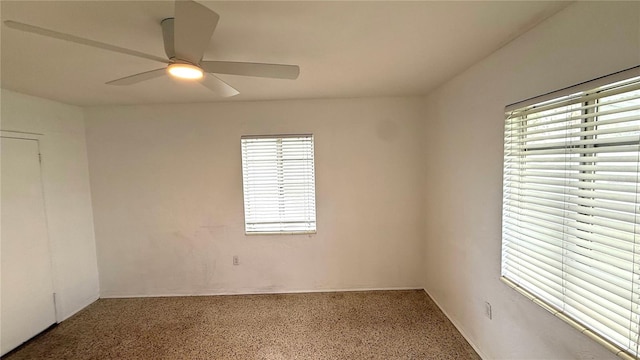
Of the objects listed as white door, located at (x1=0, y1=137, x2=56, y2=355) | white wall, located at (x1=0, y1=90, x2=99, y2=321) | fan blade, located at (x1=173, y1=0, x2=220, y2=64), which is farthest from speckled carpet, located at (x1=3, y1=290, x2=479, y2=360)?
fan blade, located at (x1=173, y1=0, x2=220, y2=64)

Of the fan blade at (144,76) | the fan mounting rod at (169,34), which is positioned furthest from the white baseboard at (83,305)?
the fan mounting rod at (169,34)

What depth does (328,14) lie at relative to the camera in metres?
1.25

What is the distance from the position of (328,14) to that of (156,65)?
1459mm

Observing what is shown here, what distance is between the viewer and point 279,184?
2.98 m

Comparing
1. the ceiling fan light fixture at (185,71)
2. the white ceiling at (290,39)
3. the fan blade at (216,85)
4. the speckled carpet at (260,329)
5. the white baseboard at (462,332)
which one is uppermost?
the white ceiling at (290,39)

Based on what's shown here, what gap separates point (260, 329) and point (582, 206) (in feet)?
8.63

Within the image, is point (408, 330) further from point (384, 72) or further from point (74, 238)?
point (74, 238)

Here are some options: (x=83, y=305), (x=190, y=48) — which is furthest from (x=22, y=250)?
(x=190, y=48)

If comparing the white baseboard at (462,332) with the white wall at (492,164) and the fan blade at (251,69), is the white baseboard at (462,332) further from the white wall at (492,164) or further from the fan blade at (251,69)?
the fan blade at (251,69)

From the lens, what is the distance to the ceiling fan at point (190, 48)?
97 centimetres

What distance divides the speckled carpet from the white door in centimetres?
19

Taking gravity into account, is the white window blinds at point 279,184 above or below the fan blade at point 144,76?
below

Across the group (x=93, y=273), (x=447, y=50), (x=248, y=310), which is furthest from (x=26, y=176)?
(x=447, y=50)

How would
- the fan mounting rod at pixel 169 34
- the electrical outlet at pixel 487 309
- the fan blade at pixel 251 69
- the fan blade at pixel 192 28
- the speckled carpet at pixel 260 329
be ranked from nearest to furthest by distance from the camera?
the fan blade at pixel 192 28 → the fan mounting rod at pixel 169 34 → the fan blade at pixel 251 69 → the electrical outlet at pixel 487 309 → the speckled carpet at pixel 260 329
